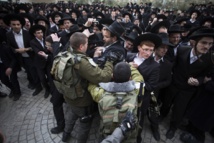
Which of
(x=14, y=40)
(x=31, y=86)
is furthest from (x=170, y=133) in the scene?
(x=14, y=40)

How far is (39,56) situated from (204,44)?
4.56 m

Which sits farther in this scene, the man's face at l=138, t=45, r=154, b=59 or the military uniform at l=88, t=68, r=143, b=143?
the man's face at l=138, t=45, r=154, b=59

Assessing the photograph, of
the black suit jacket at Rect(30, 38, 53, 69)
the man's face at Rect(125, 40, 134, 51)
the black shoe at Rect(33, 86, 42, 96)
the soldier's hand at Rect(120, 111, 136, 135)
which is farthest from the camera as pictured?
the black shoe at Rect(33, 86, 42, 96)

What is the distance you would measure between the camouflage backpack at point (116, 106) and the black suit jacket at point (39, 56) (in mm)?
3206

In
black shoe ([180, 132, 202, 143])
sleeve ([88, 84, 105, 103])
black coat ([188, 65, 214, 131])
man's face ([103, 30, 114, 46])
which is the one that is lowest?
black shoe ([180, 132, 202, 143])

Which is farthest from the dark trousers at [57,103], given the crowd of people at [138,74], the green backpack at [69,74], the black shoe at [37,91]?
the black shoe at [37,91]

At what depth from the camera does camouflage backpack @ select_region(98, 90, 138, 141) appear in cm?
200

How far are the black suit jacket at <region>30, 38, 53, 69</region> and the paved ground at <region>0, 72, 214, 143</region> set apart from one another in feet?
3.96

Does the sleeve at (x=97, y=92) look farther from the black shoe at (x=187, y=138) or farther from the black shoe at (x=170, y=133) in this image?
the black shoe at (x=187, y=138)

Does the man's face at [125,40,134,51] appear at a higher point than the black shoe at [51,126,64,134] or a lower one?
higher

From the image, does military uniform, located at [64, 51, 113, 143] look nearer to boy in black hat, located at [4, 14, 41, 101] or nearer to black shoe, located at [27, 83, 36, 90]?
boy in black hat, located at [4, 14, 41, 101]

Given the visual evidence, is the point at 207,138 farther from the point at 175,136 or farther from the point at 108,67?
the point at 108,67

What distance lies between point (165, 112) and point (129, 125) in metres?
2.86

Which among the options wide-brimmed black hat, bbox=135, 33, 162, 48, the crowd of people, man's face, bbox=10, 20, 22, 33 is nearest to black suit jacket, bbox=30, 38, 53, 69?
the crowd of people
